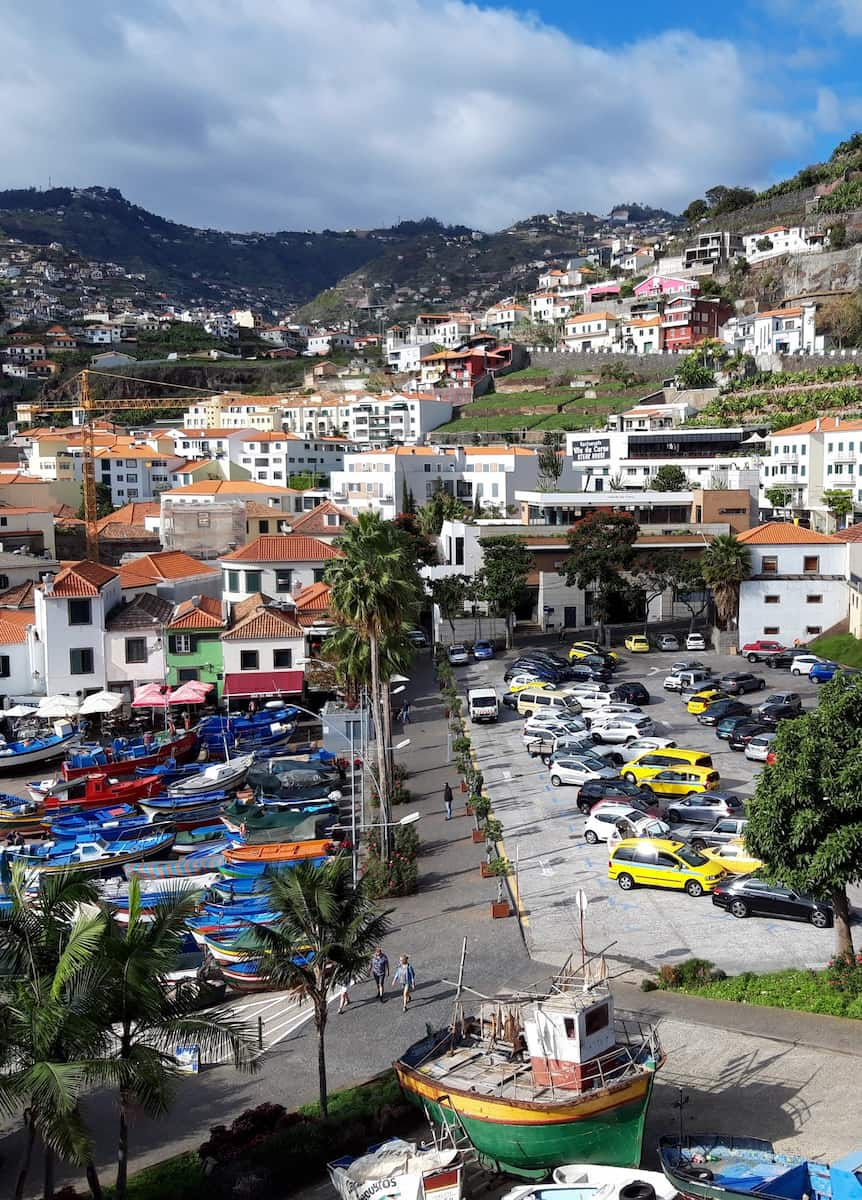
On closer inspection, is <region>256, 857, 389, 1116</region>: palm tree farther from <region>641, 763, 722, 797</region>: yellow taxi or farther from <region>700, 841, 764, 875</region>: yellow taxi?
<region>641, 763, 722, 797</region>: yellow taxi

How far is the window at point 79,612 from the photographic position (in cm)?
4903

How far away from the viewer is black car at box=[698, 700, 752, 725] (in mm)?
42969

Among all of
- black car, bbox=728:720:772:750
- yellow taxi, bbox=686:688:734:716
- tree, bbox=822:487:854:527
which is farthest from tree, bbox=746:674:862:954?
tree, bbox=822:487:854:527

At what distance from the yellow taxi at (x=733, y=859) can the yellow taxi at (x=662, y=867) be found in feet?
0.81

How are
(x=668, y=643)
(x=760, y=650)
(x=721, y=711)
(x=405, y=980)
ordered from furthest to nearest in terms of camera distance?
(x=668, y=643) → (x=760, y=650) → (x=721, y=711) → (x=405, y=980)

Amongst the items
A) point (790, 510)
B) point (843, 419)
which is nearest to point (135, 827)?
point (790, 510)

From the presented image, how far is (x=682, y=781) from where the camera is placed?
113 feet

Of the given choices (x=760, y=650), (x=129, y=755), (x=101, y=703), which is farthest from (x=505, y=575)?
(x=129, y=755)

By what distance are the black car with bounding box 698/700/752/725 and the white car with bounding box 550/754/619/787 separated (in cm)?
817

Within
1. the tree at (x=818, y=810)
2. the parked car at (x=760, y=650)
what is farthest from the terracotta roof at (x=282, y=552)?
the tree at (x=818, y=810)

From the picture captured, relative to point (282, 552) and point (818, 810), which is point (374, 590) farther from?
point (282, 552)

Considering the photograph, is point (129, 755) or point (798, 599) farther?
point (798, 599)

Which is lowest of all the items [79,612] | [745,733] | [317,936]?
[745,733]

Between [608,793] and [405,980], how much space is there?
12.5 m
